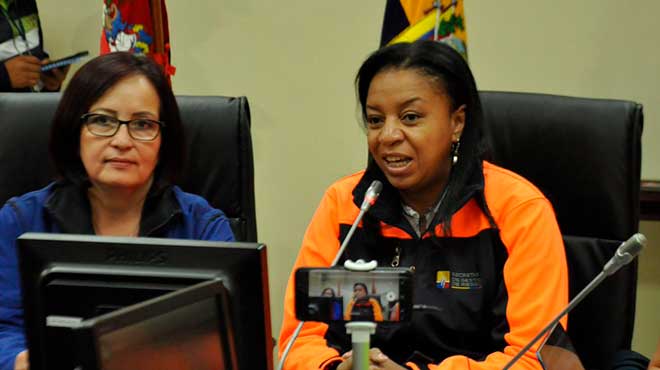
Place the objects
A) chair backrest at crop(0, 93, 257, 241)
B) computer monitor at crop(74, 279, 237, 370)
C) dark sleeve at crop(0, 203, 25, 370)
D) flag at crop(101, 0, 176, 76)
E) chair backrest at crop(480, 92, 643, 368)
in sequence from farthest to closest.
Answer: flag at crop(101, 0, 176, 76), chair backrest at crop(0, 93, 257, 241), chair backrest at crop(480, 92, 643, 368), dark sleeve at crop(0, 203, 25, 370), computer monitor at crop(74, 279, 237, 370)

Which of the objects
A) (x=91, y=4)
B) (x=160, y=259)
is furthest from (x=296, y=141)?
(x=160, y=259)

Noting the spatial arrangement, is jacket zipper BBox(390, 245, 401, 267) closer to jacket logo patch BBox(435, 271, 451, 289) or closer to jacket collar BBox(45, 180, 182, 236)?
jacket logo patch BBox(435, 271, 451, 289)

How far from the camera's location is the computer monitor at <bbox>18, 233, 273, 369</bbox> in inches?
38.0

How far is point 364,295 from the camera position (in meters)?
0.87

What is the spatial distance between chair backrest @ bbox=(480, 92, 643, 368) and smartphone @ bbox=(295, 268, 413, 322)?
98 cm

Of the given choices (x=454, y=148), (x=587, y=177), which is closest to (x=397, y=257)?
(x=454, y=148)

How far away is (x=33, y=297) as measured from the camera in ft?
3.21

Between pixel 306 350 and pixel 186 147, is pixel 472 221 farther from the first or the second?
pixel 186 147

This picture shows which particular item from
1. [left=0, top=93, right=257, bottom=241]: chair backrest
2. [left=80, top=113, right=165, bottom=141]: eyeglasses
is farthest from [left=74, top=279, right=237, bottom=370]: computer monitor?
[left=0, top=93, right=257, bottom=241]: chair backrest

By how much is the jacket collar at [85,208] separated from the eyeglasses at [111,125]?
131 millimetres

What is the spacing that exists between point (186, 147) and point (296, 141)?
132 cm

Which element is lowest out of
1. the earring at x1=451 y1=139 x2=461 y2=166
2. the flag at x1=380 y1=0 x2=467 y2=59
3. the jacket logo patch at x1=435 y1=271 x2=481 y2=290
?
the jacket logo patch at x1=435 y1=271 x2=481 y2=290

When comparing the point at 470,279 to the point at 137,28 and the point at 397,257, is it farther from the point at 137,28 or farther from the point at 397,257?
the point at 137,28

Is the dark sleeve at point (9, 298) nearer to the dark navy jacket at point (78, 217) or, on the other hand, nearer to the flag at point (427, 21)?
the dark navy jacket at point (78, 217)
